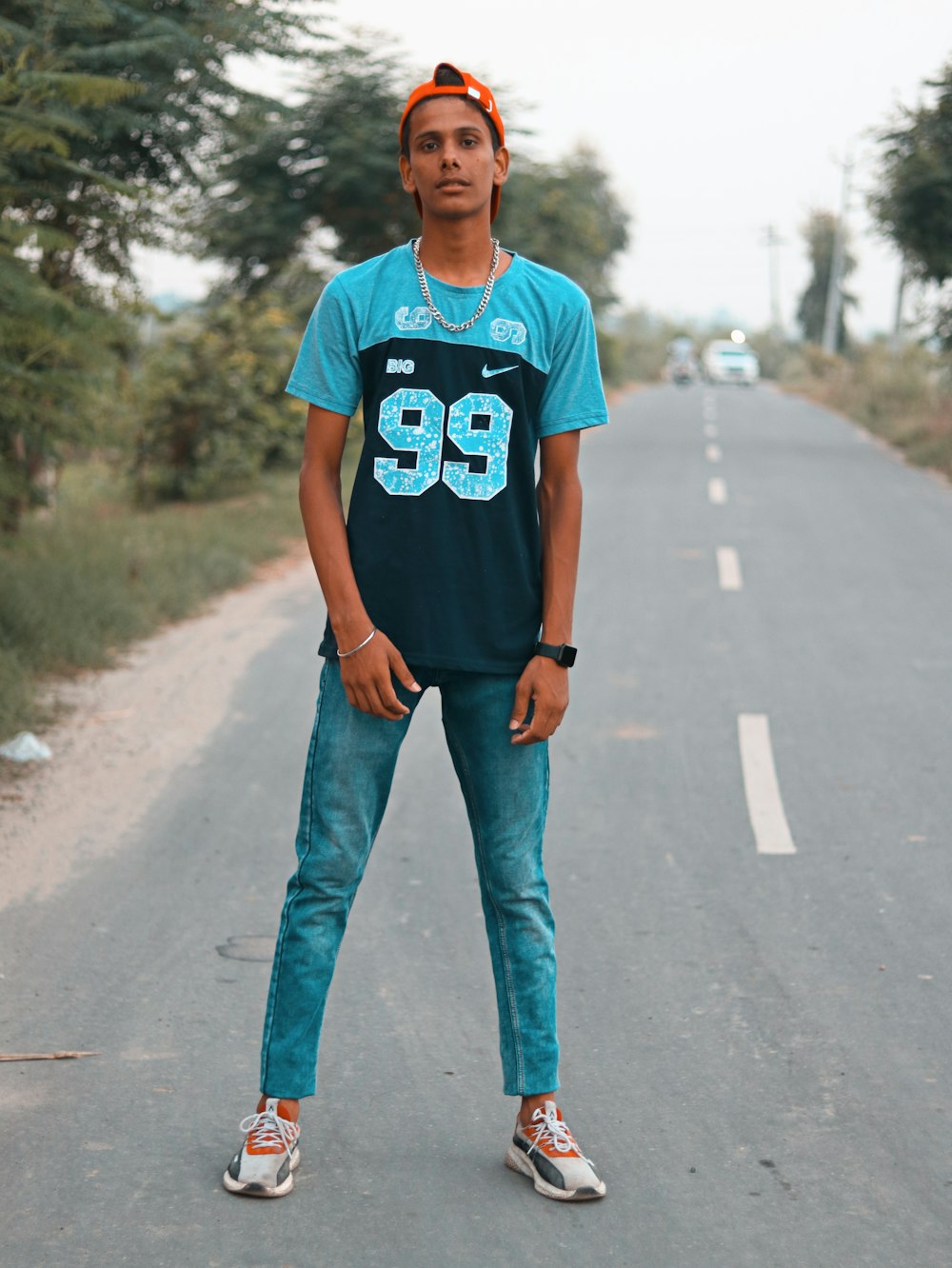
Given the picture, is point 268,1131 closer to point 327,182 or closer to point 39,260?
point 39,260

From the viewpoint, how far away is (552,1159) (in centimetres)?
326

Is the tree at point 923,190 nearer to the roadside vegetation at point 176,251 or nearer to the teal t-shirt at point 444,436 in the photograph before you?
the roadside vegetation at point 176,251

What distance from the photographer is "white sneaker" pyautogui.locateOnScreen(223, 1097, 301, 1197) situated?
3174 mm

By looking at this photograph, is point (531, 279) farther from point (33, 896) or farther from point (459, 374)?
point (33, 896)

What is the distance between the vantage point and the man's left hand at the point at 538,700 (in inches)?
124

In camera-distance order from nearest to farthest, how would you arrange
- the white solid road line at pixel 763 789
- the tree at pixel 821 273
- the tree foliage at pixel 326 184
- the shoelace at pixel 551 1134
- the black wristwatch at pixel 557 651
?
the black wristwatch at pixel 557 651 → the shoelace at pixel 551 1134 → the white solid road line at pixel 763 789 → the tree foliage at pixel 326 184 → the tree at pixel 821 273

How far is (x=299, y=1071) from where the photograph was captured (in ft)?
10.7

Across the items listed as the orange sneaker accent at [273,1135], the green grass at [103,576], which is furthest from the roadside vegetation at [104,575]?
the orange sneaker accent at [273,1135]

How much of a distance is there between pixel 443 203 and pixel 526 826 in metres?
1.25

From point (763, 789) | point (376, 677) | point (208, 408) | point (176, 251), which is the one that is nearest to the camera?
point (376, 677)

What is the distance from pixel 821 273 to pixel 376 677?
3198 inches

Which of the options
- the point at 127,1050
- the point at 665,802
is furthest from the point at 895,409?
the point at 127,1050

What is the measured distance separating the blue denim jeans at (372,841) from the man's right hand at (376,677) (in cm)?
6

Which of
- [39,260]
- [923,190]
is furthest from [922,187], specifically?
[39,260]
